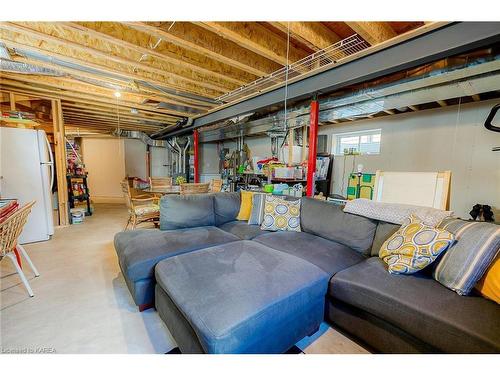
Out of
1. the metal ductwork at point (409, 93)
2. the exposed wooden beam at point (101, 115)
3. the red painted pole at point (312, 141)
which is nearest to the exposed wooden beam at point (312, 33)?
the red painted pole at point (312, 141)

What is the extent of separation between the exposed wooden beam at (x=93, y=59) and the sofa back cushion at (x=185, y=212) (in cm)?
180

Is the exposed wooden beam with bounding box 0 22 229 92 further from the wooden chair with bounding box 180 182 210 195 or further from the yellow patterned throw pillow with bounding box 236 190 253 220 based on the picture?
the yellow patterned throw pillow with bounding box 236 190 253 220

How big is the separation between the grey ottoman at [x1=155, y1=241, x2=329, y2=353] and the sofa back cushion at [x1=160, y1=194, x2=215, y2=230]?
863 millimetres

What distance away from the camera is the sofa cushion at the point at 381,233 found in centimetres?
182

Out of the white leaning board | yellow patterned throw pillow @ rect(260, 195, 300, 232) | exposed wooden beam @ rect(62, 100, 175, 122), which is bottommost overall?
yellow patterned throw pillow @ rect(260, 195, 300, 232)

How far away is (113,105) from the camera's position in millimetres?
4477

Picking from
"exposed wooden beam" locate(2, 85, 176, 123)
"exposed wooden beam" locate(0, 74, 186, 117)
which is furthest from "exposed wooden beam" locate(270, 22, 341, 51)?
"exposed wooden beam" locate(2, 85, 176, 123)

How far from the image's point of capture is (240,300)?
114 centimetres

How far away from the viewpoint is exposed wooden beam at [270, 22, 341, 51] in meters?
1.88

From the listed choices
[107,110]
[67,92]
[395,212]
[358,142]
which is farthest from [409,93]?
[107,110]

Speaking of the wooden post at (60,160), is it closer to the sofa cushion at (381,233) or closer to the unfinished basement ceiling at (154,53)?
the unfinished basement ceiling at (154,53)
